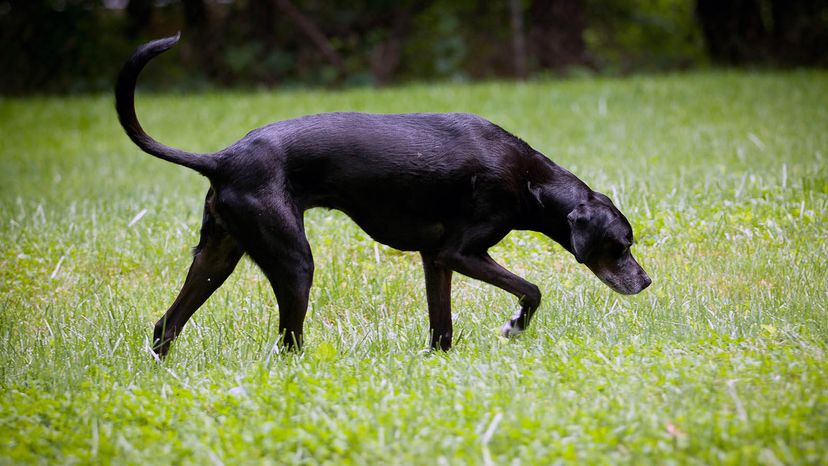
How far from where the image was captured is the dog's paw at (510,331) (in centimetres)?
445

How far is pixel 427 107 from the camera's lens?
41.8 feet

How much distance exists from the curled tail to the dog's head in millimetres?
1811

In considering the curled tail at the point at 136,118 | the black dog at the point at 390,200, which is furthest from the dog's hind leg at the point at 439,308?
the curled tail at the point at 136,118

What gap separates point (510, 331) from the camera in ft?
14.6

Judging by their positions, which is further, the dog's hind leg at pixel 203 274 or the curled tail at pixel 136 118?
the dog's hind leg at pixel 203 274

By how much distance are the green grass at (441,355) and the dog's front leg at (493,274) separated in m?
0.21

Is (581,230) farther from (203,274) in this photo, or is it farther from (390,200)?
(203,274)

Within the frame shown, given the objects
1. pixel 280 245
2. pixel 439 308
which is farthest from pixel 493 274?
pixel 280 245

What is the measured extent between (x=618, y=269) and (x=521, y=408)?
1.47 meters

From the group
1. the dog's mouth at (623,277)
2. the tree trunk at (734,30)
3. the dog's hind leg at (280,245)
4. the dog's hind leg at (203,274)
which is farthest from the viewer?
the tree trunk at (734,30)

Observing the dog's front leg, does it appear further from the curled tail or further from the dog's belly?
the curled tail

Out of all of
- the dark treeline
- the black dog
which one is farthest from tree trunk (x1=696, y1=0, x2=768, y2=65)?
the black dog

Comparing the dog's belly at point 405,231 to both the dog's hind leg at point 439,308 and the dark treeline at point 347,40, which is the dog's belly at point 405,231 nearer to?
the dog's hind leg at point 439,308

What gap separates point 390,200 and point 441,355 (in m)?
0.80
